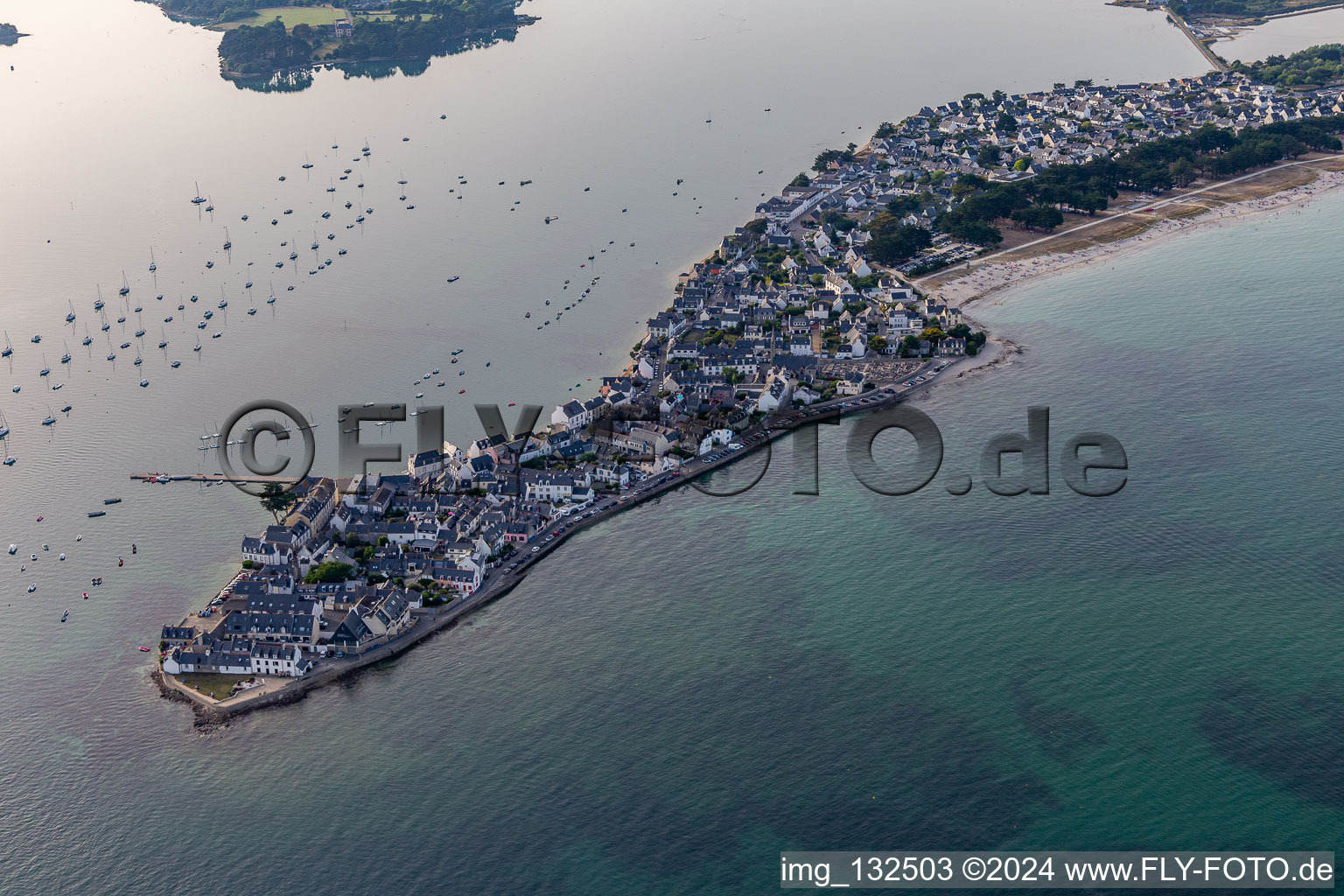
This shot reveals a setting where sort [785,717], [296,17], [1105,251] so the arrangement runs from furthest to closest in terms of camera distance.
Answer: [296,17]
[1105,251]
[785,717]

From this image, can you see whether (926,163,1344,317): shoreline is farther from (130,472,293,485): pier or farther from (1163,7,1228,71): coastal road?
(130,472,293,485): pier

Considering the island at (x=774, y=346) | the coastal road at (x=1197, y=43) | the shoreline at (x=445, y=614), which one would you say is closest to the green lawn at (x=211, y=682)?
the island at (x=774, y=346)

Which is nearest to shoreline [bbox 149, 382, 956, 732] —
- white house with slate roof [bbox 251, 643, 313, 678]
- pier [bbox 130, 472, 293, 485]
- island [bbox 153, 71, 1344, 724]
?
island [bbox 153, 71, 1344, 724]

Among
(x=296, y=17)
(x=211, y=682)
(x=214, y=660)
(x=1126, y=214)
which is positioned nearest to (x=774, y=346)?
(x=1126, y=214)

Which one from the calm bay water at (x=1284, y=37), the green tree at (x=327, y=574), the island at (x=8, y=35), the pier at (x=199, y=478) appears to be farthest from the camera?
the island at (x=8, y=35)

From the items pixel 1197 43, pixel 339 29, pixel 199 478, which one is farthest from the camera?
pixel 339 29

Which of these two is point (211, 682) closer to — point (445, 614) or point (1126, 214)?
point (445, 614)

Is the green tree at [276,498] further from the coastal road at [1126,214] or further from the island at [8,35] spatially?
the island at [8,35]
